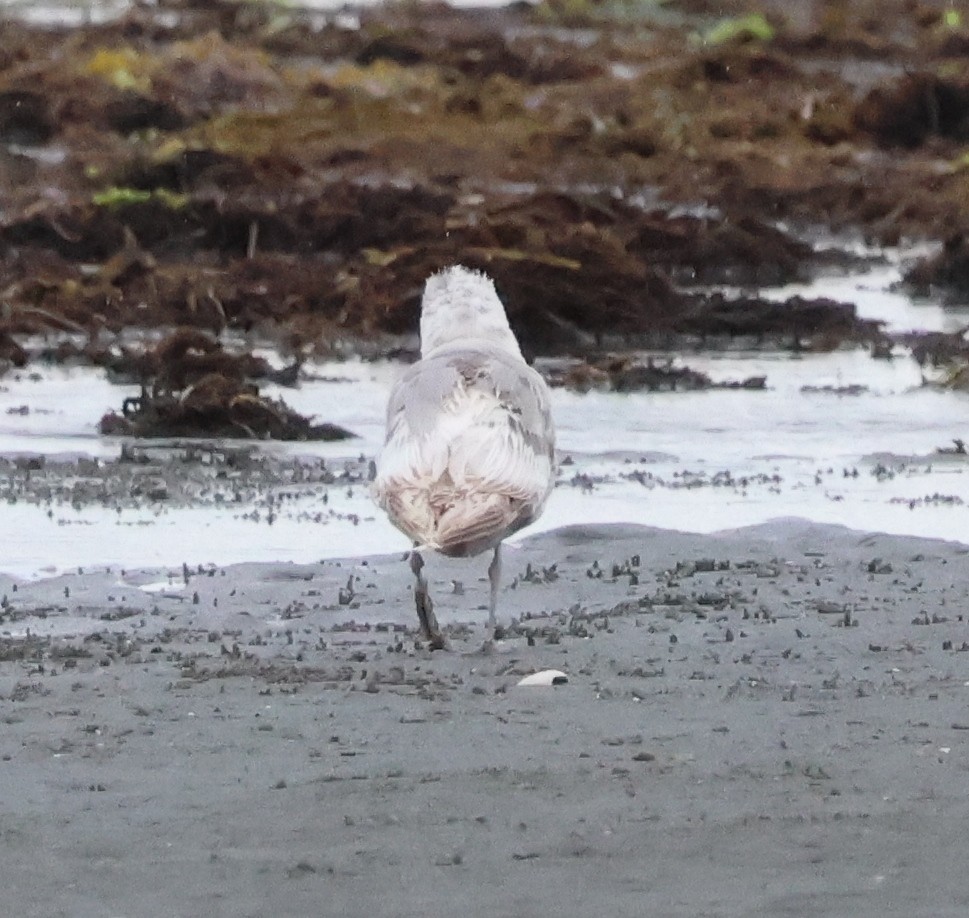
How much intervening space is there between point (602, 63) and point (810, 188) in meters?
13.8

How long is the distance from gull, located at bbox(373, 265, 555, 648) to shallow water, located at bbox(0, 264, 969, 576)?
1637 millimetres

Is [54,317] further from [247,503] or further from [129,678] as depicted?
[129,678]

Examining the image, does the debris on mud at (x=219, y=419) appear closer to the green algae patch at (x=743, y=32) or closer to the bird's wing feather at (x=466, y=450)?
the bird's wing feather at (x=466, y=450)

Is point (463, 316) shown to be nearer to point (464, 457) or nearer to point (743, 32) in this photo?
point (464, 457)

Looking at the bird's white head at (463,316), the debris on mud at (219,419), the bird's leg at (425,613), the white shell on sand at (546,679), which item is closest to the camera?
the white shell on sand at (546,679)

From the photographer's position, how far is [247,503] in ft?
36.5

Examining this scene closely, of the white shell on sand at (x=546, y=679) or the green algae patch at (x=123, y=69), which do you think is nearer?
the white shell on sand at (x=546, y=679)

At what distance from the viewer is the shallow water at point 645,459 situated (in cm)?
1030

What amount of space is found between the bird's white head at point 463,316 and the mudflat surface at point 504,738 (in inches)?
30.8

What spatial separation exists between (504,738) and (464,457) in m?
1.36

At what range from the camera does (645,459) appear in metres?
12.4

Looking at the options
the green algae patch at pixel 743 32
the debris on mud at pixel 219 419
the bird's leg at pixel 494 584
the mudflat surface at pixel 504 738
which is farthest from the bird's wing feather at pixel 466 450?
the green algae patch at pixel 743 32

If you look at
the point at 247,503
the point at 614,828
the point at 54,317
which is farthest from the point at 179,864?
the point at 54,317

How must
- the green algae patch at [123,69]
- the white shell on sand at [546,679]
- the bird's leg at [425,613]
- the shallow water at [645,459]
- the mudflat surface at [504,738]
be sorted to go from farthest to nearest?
the green algae patch at [123,69], the shallow water at [645,459], the bird's leg at [425,613], the white shell on sand at [546,679], the mudflat surface at [504,738]
